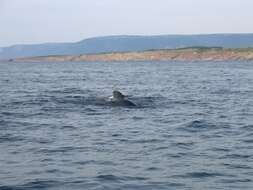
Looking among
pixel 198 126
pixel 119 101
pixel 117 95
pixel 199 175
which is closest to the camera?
pixel 199 175

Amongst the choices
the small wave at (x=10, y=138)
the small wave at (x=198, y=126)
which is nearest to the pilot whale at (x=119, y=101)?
the small wave at (x=198, y=126)

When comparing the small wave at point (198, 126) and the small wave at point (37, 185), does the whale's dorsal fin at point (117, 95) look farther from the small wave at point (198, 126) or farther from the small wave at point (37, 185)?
the small wave at point (37, 185)

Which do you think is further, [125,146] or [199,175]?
[125,146]

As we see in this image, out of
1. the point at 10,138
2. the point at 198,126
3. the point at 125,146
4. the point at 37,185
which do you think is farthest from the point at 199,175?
the point at 198,126

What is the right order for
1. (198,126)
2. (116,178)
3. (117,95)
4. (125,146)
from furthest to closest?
(117,95) < (198,126) < (125,146) < (116,178)

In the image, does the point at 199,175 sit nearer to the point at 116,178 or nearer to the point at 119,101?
the point at 116,178

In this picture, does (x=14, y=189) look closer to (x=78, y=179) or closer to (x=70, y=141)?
(x=78, y=179)

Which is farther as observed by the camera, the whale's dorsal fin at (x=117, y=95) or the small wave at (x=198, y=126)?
the whale's dorsal fin at (x=117, y=95)

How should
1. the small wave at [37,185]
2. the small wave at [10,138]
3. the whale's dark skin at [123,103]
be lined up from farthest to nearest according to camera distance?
1. the whale's dark skin at [123,103]
2. the small wave at [10,138]
3. the small wave at [37,185]

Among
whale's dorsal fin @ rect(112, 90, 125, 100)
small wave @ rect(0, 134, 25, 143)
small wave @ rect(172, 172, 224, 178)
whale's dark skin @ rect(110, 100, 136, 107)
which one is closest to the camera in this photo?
small wave @ rect(172, 172, 224, 178)

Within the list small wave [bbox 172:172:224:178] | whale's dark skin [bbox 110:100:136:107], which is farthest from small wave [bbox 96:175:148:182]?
whale's dark skin [bbox 110:100:136:107]

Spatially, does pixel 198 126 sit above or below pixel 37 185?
below

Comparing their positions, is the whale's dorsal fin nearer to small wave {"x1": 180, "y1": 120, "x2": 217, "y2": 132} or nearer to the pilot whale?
the pilot whale

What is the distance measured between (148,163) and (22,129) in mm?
9433
